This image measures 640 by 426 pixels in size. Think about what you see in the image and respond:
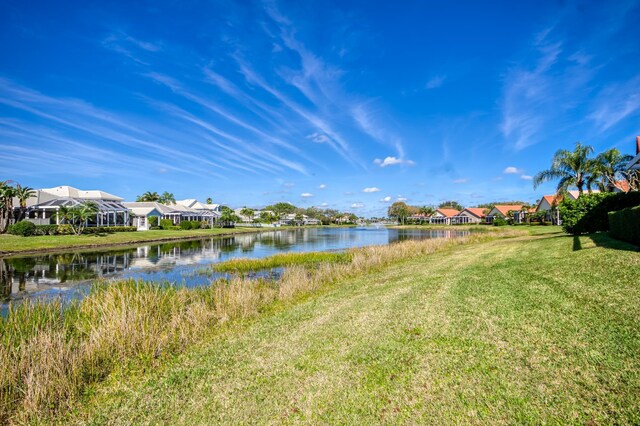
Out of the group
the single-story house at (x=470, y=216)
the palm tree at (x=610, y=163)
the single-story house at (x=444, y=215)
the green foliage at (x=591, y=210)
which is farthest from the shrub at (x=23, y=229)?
the single-story house at (x=444, y=215)

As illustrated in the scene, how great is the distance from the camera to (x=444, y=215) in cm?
10156

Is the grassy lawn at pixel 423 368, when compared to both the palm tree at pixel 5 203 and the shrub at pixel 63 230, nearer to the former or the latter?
the shrub at pixel 63 230

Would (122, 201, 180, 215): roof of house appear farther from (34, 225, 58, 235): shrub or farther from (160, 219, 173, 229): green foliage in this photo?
(34, 225, 58, 235): shrub

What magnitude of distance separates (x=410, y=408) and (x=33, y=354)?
577 cm

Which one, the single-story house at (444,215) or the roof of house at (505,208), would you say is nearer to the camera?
the roof of house at (505,208)

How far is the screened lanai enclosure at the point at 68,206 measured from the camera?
4131cm

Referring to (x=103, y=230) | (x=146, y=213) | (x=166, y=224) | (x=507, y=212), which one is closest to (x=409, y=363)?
(x=103, y=230)

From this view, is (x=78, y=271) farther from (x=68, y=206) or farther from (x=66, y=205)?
(x=66, y=205)

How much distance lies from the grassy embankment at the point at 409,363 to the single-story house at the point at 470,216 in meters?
90.4

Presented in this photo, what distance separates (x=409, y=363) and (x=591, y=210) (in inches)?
751

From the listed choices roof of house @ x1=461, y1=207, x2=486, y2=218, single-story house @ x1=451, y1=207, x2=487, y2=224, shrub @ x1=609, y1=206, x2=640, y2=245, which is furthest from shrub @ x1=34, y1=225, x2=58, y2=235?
roof of house @ x1=461, y1=207, x2=486, y2=218

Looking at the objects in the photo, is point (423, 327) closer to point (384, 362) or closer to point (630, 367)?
point (384, 362)

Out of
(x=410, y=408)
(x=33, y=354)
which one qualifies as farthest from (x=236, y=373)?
(x=33, y=354)

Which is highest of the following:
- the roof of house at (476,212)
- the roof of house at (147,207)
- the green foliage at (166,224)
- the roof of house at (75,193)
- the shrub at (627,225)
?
the roof of house at (75,193)
